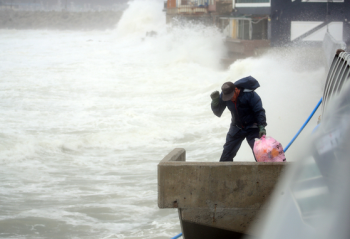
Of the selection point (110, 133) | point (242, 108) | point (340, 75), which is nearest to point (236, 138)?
point (242, 108)

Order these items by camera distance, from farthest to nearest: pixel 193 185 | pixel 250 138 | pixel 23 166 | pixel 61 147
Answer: pixel 61 147
pixel 23 166
pixel 250 138
pixel 193 185

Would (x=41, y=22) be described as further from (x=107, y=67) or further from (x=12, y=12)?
(x=107, y=67)

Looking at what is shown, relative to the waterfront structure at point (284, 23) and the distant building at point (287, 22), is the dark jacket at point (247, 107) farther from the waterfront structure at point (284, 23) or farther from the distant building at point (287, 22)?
the distant building at point (287, 22)

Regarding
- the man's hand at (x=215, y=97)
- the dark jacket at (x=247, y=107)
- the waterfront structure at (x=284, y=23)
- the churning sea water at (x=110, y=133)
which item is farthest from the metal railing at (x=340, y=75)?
the waterfront structure at (x=284, y=23)

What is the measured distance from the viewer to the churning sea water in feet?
21.3

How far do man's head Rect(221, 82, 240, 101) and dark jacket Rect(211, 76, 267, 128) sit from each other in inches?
2.1

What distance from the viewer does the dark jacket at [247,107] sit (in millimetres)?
4848

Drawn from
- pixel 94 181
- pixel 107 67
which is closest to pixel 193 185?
pixel 94 181

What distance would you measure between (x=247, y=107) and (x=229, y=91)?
32 cm

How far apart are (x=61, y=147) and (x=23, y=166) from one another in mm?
1535

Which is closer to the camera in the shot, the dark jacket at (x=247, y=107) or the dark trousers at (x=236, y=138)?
the dark jacket at (x=247, y=107)

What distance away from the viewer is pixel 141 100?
17938mm

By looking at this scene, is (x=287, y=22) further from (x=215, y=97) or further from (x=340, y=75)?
(x=215, y=97)

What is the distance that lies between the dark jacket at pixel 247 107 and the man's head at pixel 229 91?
0.05 m
